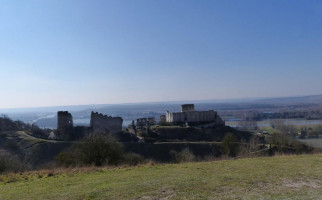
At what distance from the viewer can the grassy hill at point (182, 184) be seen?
9.02 m

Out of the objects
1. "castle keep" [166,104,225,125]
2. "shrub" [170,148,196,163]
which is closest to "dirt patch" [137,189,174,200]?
"shrub" [170,148,196,163]

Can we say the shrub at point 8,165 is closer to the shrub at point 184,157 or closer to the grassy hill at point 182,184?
the grassy hill at point 182,184

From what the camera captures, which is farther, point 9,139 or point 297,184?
point 9,139

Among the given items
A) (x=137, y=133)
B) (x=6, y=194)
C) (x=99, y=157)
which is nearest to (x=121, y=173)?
(x=6, y=194)

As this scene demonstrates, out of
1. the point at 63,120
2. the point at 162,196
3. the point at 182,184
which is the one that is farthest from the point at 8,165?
the point at 63,120

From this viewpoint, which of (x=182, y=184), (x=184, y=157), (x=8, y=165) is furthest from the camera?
(x=184, y=157)

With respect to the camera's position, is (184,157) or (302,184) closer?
(302,184)

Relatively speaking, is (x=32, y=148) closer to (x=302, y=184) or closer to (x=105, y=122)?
(x=105, y=122)

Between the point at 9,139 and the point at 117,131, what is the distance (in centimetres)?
2416

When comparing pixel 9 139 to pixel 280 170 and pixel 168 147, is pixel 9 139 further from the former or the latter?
pixel 280 170

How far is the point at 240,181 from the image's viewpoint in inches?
417

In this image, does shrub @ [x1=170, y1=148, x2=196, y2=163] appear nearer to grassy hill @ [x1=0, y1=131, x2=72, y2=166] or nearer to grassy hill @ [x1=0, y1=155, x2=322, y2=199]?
grassy hill @ [x1=0, y1=155, x2=322, y2=199]

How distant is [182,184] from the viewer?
10.4 m

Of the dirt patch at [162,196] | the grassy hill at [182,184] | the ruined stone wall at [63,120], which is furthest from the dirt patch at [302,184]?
the ruined stone wall at [63,120]
